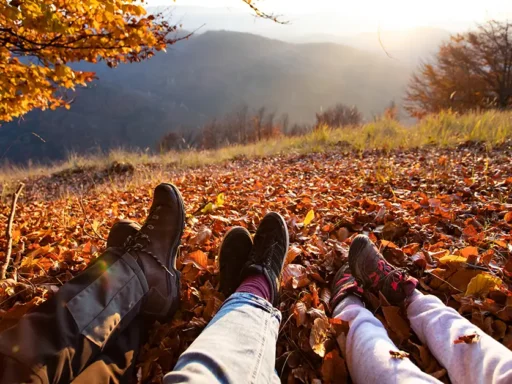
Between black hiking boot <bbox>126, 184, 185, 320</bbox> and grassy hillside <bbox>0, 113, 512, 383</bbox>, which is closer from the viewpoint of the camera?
grassy hillside <bbox>0, 113, 512, 383</bbox>

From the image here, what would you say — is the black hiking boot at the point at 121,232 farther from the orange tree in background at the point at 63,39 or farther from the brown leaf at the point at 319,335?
the orange tree in background at the point at 63,39

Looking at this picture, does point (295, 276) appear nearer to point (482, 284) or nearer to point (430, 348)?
point (430, 348)

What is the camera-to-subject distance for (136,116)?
78938mm

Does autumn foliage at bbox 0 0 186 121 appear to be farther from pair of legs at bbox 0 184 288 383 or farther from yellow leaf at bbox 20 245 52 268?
pair of legs at bbox 0 184 288 383

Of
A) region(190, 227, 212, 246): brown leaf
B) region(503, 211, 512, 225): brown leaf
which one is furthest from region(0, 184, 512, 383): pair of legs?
region(503, 211, 512, 225): brown leaf

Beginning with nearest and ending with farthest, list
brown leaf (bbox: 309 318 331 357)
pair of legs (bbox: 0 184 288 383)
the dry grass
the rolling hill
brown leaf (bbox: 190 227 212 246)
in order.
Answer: pair of legs (bbox: 0 184 288 383), brown leaf (bbox: 309 318 331 357), brown leaf (bbox: 190 227 212 246), the dry grass, the rolling hill

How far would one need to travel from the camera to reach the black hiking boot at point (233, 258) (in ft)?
4.62

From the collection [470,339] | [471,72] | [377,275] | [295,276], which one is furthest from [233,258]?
[471,72]

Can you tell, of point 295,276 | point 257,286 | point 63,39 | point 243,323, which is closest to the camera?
point 243,323

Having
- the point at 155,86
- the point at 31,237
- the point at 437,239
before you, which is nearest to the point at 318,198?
the point at 437,239

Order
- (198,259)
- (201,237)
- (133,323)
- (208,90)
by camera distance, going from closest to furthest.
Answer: (133,323) → (198,259) → (201,237) → (208,90)

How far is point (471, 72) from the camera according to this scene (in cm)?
1516

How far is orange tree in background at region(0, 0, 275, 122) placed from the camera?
228 centimetres

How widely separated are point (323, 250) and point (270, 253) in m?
0.34
